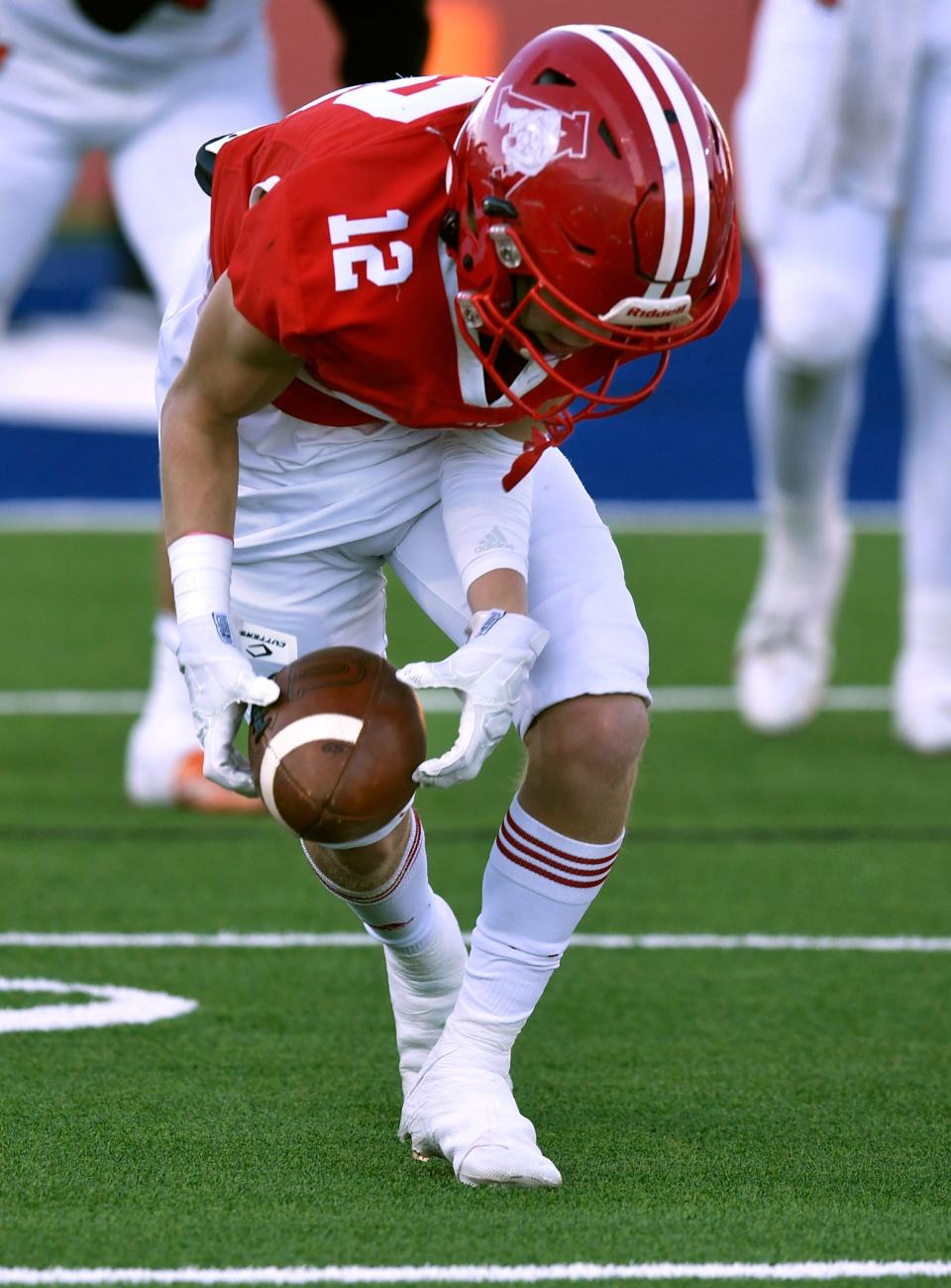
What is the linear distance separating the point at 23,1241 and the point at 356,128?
4.04ft

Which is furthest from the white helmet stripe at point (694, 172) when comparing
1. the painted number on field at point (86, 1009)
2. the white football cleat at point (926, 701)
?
the white football cleat at point (926, 701)

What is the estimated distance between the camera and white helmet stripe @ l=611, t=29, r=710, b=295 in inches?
94.0

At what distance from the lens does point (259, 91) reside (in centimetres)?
446

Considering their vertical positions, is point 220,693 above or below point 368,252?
below

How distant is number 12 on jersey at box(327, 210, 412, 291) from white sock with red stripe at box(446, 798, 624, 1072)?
1.97ft

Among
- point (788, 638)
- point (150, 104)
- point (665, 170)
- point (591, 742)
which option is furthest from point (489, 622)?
→ point (788, 638)

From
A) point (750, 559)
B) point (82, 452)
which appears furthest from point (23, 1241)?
point (82, 452)

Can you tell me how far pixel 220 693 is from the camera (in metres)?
2.50

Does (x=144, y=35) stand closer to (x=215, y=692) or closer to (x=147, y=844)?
(x=147, y=844)

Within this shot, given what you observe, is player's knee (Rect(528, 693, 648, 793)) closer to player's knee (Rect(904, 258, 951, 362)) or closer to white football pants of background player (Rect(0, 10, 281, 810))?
white football pants of background player (Rect(0, 10, 281, 810))

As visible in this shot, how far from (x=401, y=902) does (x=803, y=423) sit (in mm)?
2636

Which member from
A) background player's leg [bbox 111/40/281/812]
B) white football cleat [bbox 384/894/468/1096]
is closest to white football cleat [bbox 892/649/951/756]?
background player's leg [bbox 111/40/281/812]

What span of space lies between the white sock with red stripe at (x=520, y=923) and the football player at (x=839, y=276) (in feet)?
8.16

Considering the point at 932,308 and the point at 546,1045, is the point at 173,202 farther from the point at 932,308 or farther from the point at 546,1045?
the point at 546,1045
